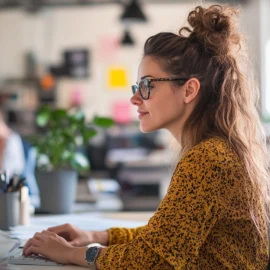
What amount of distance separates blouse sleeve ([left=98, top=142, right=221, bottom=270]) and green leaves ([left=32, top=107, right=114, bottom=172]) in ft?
3.80

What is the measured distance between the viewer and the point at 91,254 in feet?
4.64

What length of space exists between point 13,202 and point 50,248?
53cm

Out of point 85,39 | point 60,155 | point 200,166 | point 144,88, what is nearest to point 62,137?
point 60,155

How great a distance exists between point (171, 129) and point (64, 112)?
3.36 feet

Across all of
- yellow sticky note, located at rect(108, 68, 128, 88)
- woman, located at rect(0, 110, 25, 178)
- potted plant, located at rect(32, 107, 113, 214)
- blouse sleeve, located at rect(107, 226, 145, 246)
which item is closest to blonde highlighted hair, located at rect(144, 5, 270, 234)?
blouse sleeve, located at rect(107, 226, 145, 246)

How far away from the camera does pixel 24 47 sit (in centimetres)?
1047

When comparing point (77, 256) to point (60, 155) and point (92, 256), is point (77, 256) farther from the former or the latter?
point (60, 155)

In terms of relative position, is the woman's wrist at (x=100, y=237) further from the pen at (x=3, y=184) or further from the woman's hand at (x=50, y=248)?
the pen at (x=3, y=184)

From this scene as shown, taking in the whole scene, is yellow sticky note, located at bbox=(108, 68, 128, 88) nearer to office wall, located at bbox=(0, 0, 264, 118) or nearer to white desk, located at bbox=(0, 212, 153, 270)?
office wall, located at bbox=(0, 0, 264, 118)

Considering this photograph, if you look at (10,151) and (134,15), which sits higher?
(134,15)

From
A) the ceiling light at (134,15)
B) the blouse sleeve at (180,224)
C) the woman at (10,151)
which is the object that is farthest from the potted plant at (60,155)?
the ceiling light at (134,15)

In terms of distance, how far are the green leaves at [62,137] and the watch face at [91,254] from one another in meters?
1.05

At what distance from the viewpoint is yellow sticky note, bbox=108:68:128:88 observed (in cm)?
1024

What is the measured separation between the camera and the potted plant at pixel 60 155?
7.83ft
